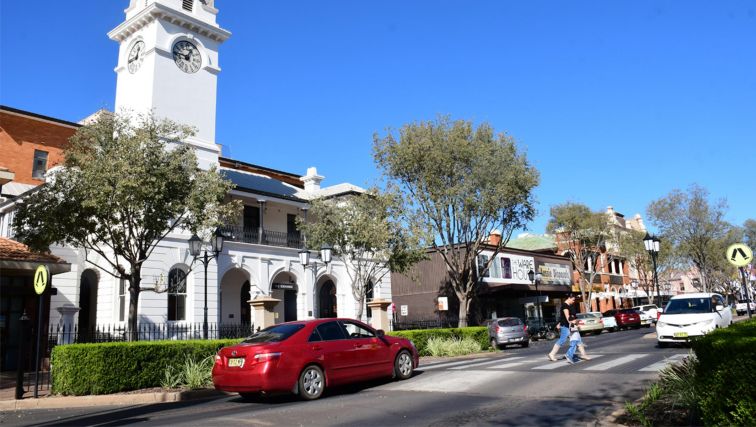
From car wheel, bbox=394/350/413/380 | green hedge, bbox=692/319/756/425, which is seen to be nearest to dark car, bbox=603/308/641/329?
car wheel, bbox=394/350/413/380

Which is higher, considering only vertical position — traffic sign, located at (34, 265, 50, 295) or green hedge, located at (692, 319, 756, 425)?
traffic sign, located at (34, 265, 50, 295)

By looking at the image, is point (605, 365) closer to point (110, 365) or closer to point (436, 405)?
point (436, 405)

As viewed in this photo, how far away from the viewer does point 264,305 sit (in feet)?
66.2

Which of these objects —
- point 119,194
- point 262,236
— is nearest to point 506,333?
point 262,236

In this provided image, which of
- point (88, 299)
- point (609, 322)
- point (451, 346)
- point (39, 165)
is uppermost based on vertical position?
point (39, 165)

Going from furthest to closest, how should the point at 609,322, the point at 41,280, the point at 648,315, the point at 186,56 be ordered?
the point at 648,315 < the point at 609,322 < the point at 186,56 < the point at 41,280

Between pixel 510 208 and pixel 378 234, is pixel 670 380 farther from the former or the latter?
pixel 510 208

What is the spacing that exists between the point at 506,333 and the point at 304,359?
17598mm

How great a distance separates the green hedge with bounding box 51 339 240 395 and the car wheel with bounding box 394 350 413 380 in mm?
5384

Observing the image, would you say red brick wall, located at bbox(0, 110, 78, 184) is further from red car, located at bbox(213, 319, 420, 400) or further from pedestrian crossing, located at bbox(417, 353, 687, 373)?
pedestrian crossing, located at bbox(417, 353, 687, 373)

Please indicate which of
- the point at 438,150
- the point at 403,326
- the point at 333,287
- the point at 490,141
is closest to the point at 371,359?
the point at 438,150

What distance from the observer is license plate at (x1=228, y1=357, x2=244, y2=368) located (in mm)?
10148

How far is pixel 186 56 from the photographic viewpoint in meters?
30.8

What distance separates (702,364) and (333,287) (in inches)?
1193
